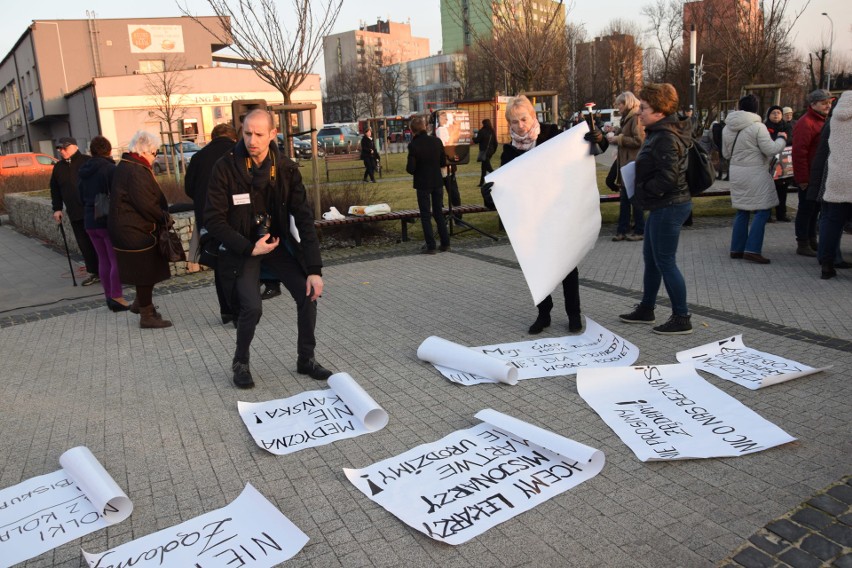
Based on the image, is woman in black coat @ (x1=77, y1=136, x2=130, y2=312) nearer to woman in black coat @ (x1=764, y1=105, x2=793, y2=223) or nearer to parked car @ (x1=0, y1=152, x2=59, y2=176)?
woman in black coat @ (x1=764, y1=105, x2=793, y2=223)

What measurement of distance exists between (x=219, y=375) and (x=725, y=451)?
3687 millimetres

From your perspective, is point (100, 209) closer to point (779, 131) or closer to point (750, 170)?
point (750, 170)

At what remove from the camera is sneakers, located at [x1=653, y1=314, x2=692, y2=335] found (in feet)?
18.9

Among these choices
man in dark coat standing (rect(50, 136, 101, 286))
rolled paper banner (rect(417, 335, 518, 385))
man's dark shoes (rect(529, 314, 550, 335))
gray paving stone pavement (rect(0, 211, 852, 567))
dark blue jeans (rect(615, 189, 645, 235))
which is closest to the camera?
gray paving stone pavement (rect(0, 211, 852, 567))

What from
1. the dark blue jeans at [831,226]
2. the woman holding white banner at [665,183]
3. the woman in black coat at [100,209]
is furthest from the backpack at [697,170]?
the woman in black coat at [100,209]

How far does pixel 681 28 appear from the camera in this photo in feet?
148

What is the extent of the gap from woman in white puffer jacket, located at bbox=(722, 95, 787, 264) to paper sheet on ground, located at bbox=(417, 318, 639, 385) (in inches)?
147

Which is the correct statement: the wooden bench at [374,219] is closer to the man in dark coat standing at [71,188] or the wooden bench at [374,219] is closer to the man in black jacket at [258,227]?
the man in dark coat standing at [71,188]

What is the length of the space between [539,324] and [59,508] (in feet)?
12.9

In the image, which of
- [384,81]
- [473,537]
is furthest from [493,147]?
[384,81]

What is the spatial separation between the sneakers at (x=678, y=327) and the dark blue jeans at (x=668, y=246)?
1.7 inches

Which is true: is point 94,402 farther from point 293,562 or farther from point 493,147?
point 493,147

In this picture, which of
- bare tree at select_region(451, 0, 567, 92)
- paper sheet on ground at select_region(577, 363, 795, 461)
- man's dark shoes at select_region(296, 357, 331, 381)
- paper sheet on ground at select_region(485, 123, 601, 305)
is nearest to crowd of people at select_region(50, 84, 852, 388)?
man's dark shoes at select_region(296, 357, 331, 381)

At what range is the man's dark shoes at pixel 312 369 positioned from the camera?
201 inches
